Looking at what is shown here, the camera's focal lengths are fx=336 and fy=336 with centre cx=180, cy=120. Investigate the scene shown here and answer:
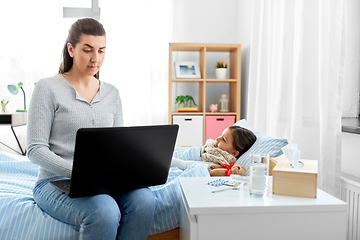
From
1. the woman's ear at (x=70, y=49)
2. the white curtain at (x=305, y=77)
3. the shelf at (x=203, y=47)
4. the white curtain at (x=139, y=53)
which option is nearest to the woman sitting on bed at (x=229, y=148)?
the white curtain at (x=305, y=77)

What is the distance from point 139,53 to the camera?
12.2ft

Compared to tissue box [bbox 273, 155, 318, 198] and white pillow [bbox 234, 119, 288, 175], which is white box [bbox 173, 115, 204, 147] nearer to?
white pillow [bbox 234, 119, 288, 175]

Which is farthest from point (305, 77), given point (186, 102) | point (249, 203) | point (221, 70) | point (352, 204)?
point (186, 102)

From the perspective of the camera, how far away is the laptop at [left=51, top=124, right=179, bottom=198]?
100 centimetres

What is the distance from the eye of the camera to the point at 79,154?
3.26 feet

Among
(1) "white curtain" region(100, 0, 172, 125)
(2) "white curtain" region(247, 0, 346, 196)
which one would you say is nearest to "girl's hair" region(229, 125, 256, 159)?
(2) "white curtain" region(247, 0, 346, 196)

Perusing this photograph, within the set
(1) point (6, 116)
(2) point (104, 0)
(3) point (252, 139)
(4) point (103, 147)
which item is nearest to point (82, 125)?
(4) point (103, 147)

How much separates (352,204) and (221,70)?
7.26 ft

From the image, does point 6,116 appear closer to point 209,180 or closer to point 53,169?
point 53,169

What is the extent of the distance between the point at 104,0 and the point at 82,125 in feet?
8.88

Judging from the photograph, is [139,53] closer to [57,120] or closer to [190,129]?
[190,129]

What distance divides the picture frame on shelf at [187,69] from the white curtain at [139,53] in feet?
0.62

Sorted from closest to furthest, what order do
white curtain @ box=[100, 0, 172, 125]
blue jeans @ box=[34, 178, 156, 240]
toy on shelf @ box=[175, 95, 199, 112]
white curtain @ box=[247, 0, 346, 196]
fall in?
blue jeans @ box=[34, 178, 156, 240], white curtain @ box=[247, 0, 346, 196], toy on shelf @ box=[175, 95, 199, 112], white curtain @ box=[100, 0, 172, 125]

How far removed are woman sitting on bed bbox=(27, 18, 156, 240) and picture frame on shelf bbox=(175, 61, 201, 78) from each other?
6.73 feet
